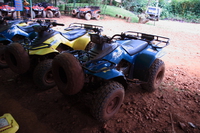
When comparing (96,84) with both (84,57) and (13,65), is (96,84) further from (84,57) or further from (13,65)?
(13,65)

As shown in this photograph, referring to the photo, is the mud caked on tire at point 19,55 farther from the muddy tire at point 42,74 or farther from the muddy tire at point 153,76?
the muddy tire at point 153,76

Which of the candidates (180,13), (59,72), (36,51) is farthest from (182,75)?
(180,13)

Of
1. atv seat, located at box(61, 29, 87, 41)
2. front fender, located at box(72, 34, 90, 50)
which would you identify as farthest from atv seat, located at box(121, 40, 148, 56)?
atv seat, located at box(61, 29, 87, 41)

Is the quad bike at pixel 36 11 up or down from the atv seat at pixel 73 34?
up

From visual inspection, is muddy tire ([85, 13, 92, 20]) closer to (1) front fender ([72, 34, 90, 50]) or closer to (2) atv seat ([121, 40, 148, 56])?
(1) front fender ([72, 34, 90, 50])

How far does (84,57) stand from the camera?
297 centimetres

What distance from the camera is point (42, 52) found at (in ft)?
11.3

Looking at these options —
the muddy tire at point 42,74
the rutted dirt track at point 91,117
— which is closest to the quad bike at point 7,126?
the rutted dirt track at point 91,117

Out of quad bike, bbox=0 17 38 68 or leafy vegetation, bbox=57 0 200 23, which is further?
leafy vegetation, bbox=57 0 200 23

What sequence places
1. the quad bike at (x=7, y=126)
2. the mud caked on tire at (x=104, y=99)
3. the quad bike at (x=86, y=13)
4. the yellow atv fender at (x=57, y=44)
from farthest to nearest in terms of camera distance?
the quad bike at (x=86, y=13) → the yellow atv fender at (x=57, y=44) → the mud caked on tire at (x=104, y=99) → the quad bike at (x=7, y=126)

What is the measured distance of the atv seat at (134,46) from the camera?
10.5 ft

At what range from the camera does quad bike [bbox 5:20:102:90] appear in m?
3.24

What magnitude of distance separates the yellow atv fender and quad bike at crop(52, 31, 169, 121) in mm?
799

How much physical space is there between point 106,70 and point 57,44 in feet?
6.33
